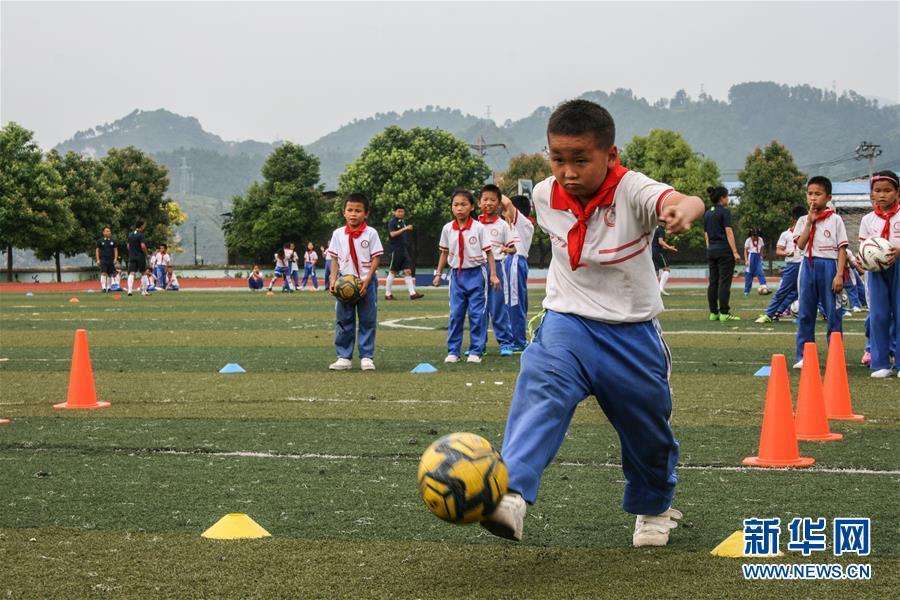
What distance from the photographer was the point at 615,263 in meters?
5.29

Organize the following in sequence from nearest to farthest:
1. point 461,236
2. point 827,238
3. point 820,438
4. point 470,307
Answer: point 820,438 → point 827,238 → point 461,236 → point 470,307

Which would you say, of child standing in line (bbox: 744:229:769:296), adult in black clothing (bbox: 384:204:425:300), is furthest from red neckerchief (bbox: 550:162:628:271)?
child standing in line (bbox: 744:229:769:296)

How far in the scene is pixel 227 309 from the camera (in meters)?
29.2

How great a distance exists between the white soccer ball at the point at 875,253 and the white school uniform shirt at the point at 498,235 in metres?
4.59

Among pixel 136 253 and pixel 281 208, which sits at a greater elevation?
pixel 281 208

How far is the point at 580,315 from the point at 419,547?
1280mm

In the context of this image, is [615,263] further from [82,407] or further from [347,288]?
[347,288]

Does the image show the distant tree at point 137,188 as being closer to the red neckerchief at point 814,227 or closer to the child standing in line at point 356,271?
the child standing in line at point 356,271

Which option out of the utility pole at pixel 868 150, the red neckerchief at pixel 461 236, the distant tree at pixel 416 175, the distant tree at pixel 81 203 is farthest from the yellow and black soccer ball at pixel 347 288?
the utility pole at pixel 868 150

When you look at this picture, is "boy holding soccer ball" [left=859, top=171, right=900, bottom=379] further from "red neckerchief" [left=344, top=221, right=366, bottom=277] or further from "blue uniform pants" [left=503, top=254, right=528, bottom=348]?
"red neckerchief" [left=344, top=221, right=366, bottom=277]

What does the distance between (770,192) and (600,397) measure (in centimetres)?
7681

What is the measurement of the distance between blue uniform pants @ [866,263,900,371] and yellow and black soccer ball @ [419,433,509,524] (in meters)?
8.70

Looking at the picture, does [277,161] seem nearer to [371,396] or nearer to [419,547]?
[371,396]

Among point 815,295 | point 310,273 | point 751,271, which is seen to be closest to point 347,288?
point 815,295
